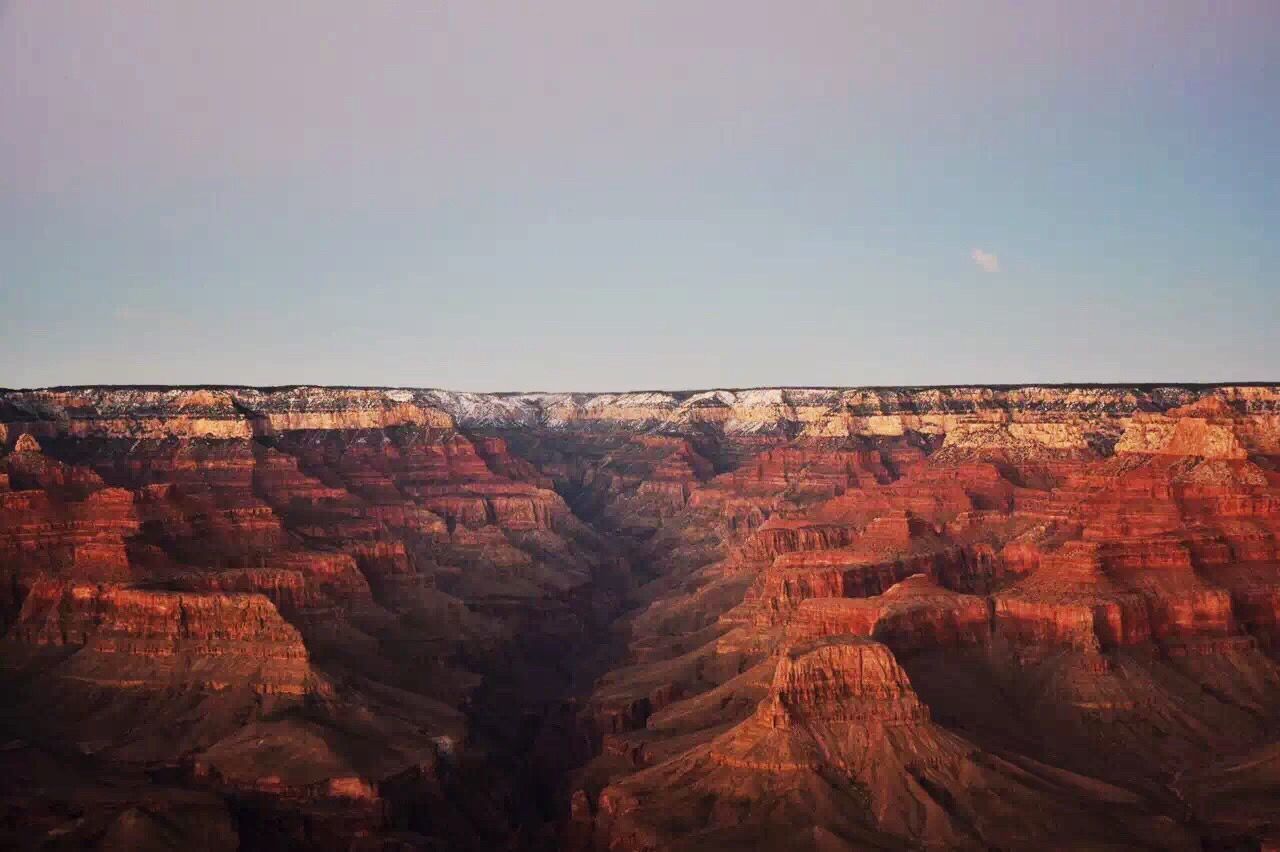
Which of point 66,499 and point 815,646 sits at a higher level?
point 66,499

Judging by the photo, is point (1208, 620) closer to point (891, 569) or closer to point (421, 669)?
point (891, 569)

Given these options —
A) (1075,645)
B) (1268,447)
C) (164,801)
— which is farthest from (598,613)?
(164,801)

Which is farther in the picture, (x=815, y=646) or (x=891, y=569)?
(x=891, y=569)

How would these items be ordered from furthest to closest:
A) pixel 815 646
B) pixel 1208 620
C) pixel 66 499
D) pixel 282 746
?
pixel 66 499
pixel 1208 620
pixel 282 746
pixel 815 646

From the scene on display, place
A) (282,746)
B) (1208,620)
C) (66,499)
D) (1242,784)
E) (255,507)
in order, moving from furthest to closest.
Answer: (255,507), (66,499), (1208,620), (282,746), (1242,784)

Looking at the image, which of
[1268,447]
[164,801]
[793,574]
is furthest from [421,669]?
[1268,447]

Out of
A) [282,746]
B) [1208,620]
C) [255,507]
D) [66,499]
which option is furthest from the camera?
[255,507]

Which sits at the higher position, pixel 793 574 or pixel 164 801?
pixel 793 574

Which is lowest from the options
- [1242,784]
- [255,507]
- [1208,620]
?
[1242,784]

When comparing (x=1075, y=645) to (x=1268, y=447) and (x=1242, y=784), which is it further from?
(x=1268, y=447)
